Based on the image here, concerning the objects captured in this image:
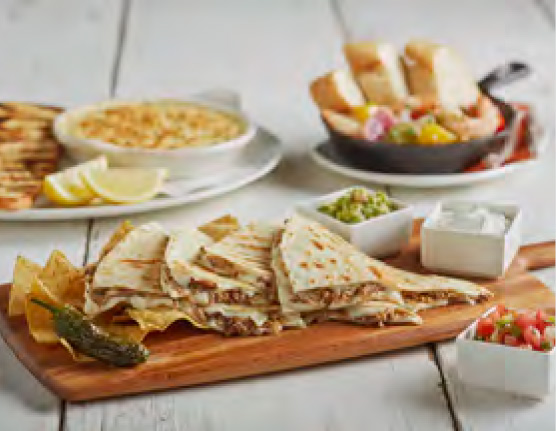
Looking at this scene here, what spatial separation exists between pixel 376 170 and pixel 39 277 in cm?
199

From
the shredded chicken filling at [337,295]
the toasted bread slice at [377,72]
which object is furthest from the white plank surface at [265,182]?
the toasted bread slice at [377,72]

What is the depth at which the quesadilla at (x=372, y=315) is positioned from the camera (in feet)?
13.2

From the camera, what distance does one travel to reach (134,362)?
3.80m

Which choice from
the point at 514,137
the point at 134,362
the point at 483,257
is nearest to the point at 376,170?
the point at 514,137

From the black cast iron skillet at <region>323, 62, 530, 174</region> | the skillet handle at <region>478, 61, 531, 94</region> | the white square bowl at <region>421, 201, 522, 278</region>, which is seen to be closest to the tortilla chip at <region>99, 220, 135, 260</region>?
the white square bowl at <region>421, 201, 522, 278</region>

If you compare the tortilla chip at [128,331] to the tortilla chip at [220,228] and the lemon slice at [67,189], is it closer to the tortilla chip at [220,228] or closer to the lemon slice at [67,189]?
the tortilla chip at [220,228]

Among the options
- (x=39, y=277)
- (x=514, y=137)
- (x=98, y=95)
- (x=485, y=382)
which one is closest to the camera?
(x=485, y=382)

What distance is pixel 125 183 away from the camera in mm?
5391

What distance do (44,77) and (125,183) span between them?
265cm

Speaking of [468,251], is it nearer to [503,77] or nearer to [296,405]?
[296,405]

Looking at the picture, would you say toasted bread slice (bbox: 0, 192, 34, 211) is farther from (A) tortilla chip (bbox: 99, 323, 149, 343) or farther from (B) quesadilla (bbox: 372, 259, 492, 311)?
(B) quesadilla (bbox: 372, 259, 492, 311)

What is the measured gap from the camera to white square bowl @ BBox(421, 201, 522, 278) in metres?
4.45

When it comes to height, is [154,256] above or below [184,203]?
above

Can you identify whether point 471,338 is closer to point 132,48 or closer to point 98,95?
point 98,95
